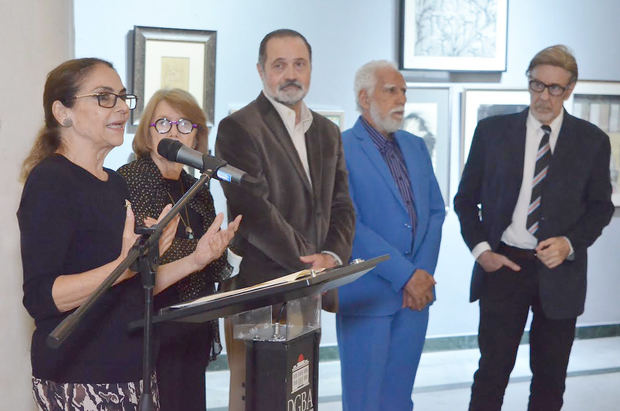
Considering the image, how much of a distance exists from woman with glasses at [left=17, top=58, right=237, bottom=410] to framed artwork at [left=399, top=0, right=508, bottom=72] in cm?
360

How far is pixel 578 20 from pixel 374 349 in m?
3.68

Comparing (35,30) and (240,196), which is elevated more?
(35,30)

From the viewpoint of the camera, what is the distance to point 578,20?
6.20m

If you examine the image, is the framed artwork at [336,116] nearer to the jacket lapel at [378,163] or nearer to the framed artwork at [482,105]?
the framed artwork at [482,105]

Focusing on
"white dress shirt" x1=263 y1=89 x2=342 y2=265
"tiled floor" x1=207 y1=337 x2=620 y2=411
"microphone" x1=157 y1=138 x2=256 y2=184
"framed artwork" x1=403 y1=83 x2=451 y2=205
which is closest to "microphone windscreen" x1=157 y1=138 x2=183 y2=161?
"microphone" x1=157 y1=138 x2=256 y2=184

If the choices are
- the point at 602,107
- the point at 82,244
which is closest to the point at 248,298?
the point at 82,244

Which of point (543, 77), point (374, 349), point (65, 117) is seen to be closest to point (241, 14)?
point (543, 77)

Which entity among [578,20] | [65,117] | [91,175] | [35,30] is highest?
[578,20]

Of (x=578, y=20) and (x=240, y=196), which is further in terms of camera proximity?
(x=578, y=20)

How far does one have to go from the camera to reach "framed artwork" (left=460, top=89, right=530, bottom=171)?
585 cm

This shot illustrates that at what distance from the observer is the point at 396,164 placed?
3.99m

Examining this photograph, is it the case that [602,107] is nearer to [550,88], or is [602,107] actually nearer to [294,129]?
[550,88]

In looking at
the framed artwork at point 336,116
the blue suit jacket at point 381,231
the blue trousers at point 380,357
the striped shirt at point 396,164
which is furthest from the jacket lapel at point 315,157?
the framed artwork at point 336,116

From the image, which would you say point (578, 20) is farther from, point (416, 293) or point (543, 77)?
point (416, 293)
